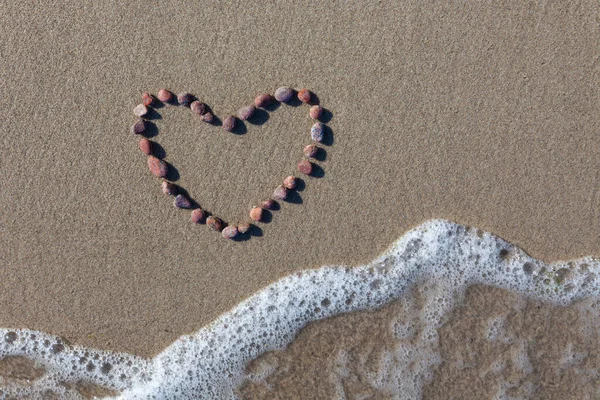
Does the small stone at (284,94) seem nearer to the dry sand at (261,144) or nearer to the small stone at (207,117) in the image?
the dry sand at (261,144)

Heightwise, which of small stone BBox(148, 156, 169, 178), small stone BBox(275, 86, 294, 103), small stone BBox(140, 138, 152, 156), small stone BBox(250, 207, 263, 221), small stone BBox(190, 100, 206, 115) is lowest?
small stone BBox(250, 207, 263, 221)

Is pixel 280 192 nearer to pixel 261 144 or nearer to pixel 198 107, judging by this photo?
pixel 261 144

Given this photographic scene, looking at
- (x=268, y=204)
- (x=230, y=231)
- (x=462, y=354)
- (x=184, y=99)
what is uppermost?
(x=184, y=99)

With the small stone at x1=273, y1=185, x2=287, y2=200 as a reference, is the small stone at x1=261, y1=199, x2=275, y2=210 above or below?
below

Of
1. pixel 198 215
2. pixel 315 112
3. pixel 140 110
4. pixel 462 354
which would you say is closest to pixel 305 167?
Result: pixel 315 112

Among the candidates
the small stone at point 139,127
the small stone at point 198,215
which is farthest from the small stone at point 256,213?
the small stone at point 139,127

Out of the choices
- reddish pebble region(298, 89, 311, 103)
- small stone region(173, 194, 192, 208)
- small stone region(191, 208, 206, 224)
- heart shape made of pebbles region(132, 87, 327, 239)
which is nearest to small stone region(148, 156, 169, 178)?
heart shape made of pebbles region(132, 87, 327, 239)

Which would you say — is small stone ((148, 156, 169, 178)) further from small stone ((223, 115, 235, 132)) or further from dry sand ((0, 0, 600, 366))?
small stone ((223, 115, 235, 132))
